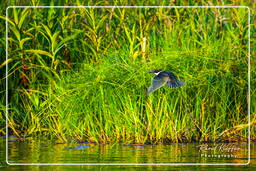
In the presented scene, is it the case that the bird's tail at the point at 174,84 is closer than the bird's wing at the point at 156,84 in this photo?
No

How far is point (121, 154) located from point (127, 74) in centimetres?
196

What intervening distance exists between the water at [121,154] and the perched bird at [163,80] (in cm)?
79

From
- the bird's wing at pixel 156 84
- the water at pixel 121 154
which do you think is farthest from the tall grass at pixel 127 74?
the bird's wing at pixel 156 84

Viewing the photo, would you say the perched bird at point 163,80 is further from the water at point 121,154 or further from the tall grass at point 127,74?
the water at point 121,154

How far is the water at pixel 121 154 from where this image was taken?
23.5ft

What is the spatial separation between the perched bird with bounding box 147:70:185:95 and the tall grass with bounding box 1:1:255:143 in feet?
1.48

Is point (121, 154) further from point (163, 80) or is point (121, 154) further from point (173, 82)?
point (173, 82)

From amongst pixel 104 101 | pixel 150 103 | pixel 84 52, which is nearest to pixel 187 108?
pixel 150 103

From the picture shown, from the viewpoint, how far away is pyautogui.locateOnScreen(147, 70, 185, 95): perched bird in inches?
330

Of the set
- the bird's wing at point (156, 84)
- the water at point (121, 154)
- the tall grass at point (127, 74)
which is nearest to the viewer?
the water at point (121, 154)

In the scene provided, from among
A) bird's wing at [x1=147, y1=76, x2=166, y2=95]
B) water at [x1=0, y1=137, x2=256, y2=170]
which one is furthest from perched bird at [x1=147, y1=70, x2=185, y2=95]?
water at [x1=0, y1=137, x2=256, y2=170]

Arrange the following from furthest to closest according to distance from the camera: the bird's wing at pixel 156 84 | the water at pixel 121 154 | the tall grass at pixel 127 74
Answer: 1. the tall grass at pixel 127 74
2. the bird's wing at pixel 156 84
3. the water at pixel 121 154

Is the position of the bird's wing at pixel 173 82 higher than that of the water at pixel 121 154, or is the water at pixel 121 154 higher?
the bird's wing at pixel 173 82

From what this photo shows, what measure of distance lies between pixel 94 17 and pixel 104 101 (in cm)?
187
